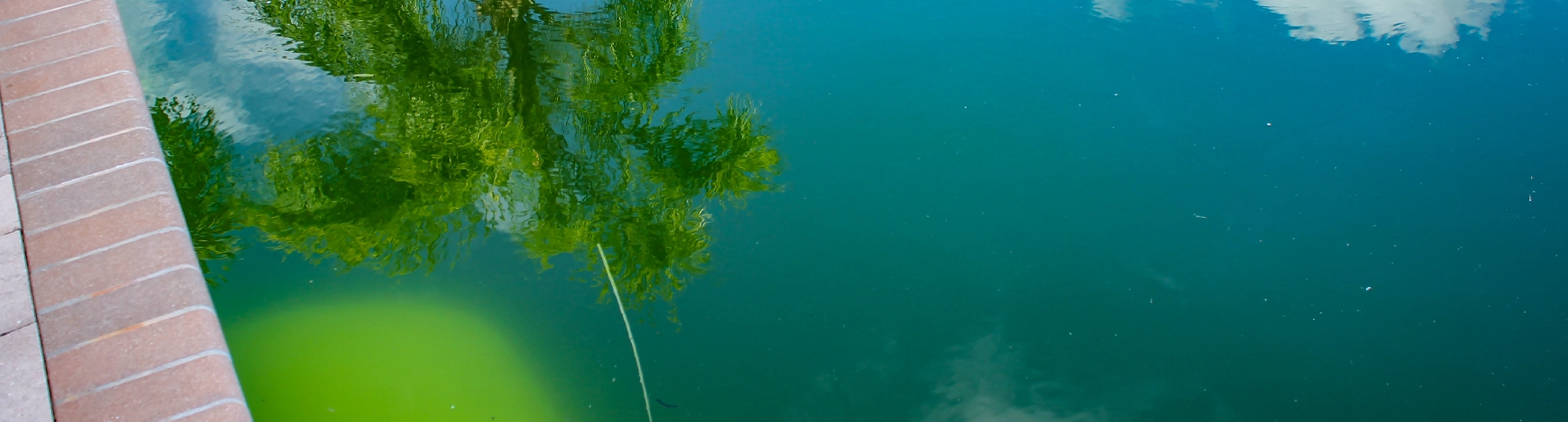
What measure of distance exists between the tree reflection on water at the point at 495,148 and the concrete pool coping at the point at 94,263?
2.39 ft

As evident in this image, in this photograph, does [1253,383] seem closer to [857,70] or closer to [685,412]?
[685,412]

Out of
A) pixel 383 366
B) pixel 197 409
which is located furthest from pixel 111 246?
pixel 383 366

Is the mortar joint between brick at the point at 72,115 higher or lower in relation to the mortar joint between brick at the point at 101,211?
higher

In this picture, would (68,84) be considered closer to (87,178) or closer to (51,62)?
(51,62)

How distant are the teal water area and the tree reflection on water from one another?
1cm

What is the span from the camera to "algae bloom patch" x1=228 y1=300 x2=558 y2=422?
2.25 m

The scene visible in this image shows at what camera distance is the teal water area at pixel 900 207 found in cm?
234

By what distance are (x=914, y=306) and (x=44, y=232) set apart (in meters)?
1.81

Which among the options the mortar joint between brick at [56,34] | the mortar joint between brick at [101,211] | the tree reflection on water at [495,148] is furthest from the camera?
the tree reflection on water at [495,148]

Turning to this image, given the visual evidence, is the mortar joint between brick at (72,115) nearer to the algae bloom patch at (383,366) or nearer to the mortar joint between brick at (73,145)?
the mortar joint between brick at (73,145)

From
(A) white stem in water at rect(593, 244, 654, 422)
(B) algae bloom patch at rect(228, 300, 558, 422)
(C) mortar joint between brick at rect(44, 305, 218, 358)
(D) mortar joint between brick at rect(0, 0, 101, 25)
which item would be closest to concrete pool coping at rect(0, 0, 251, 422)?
(C) mortar joint between brick at rect(44, 305, 218, 358)

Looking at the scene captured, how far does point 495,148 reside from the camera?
2951 millimetres

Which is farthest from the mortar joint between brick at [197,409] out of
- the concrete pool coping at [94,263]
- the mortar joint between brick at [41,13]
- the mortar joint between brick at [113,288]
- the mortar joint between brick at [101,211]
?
the mortar joint between brick at [41,13]

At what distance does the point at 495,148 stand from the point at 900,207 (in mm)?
1228
